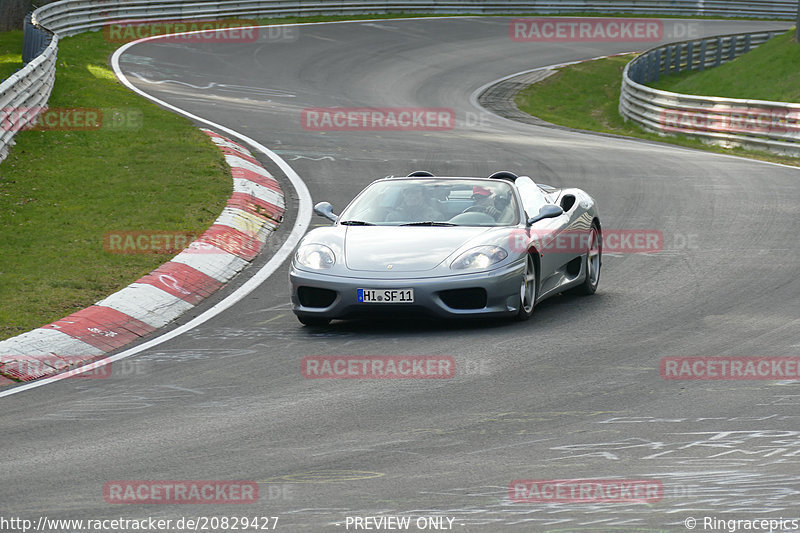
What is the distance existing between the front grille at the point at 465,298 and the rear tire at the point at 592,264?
185 centimetres

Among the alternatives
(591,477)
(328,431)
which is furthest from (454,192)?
(591,477)

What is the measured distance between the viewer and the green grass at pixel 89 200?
35.5 ft

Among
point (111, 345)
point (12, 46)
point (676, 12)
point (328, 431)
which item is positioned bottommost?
point (676, 12)

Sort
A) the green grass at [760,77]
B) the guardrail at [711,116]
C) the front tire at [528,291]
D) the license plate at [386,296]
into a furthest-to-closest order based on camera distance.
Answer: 1. the green grass at [760,77]
2. the guardrail at [711,116]
3. the front tire at [528,291]
4. the license plate at [386,296]

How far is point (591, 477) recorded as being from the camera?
223 inches

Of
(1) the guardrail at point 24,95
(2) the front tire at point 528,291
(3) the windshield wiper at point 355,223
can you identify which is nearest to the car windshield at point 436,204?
(3) the windshield wiper at point 355,223

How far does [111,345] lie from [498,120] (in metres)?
18.8

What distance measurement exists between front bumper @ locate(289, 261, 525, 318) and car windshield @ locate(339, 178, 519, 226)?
967mm

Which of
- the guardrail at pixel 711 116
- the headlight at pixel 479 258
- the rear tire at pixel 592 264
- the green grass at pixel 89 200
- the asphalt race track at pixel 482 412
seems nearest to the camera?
the asphalt race track at pixel 482 412

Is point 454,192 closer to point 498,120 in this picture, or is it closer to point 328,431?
point 328,431

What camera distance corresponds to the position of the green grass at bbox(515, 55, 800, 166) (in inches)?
1118

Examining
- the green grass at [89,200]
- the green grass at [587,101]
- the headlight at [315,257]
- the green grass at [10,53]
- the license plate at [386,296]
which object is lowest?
→ the green grass at [587,101]

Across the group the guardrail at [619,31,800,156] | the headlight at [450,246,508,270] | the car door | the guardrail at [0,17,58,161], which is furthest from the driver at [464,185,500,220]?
the guardrail at [619,31,800,156]

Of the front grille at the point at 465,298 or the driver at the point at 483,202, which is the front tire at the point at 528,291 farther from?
the driver at the point at 483,202
